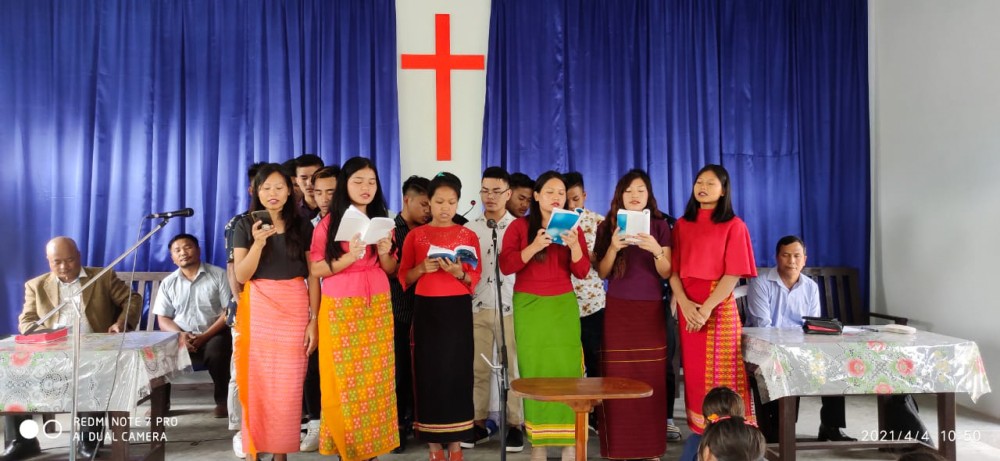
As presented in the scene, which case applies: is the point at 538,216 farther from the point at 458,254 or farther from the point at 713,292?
the point at 713,292

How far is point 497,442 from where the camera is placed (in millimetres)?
3814

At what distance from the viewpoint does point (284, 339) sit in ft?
9.83

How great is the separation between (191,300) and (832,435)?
160 inches

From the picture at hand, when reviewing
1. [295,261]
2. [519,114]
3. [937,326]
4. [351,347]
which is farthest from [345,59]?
[937,326]

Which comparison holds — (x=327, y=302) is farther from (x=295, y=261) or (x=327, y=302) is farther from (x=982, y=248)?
(x=982, y=248)

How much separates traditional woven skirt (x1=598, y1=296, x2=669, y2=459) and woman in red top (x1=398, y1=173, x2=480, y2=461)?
675 mm

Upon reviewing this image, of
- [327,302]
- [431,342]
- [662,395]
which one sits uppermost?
[327,302]

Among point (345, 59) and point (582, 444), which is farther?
point (345, 59)

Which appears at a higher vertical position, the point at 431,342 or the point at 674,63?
the point at 674,63

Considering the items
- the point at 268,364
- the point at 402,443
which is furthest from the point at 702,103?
the point at 268,364

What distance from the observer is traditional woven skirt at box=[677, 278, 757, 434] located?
3131mm

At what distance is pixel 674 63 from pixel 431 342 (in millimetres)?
3087

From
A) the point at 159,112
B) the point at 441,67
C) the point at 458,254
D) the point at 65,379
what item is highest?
the point at 441,67
